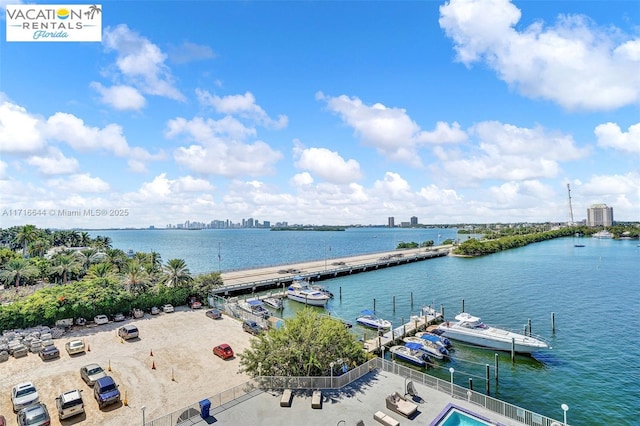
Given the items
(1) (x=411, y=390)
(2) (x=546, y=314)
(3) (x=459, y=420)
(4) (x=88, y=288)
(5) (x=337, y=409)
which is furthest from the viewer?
(2) (x=546, y=314)

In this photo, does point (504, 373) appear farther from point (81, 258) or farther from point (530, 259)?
point (530, 259)

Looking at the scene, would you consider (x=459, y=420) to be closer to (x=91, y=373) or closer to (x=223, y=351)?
(x=223, y=351)

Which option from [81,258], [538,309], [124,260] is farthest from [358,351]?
[81,258]

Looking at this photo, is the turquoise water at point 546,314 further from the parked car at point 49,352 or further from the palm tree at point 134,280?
the parked car at point 49,352

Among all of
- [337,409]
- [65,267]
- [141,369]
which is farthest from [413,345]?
[65,267]


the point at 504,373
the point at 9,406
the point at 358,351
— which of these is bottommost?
the point at 504,373

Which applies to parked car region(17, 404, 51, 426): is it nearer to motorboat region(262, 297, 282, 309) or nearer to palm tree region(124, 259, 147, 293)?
palm tree region(124, 259, 147, 293)

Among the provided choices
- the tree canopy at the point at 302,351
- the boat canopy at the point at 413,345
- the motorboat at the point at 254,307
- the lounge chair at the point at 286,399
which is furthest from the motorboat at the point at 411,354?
the motorboat at the point at 254,307
